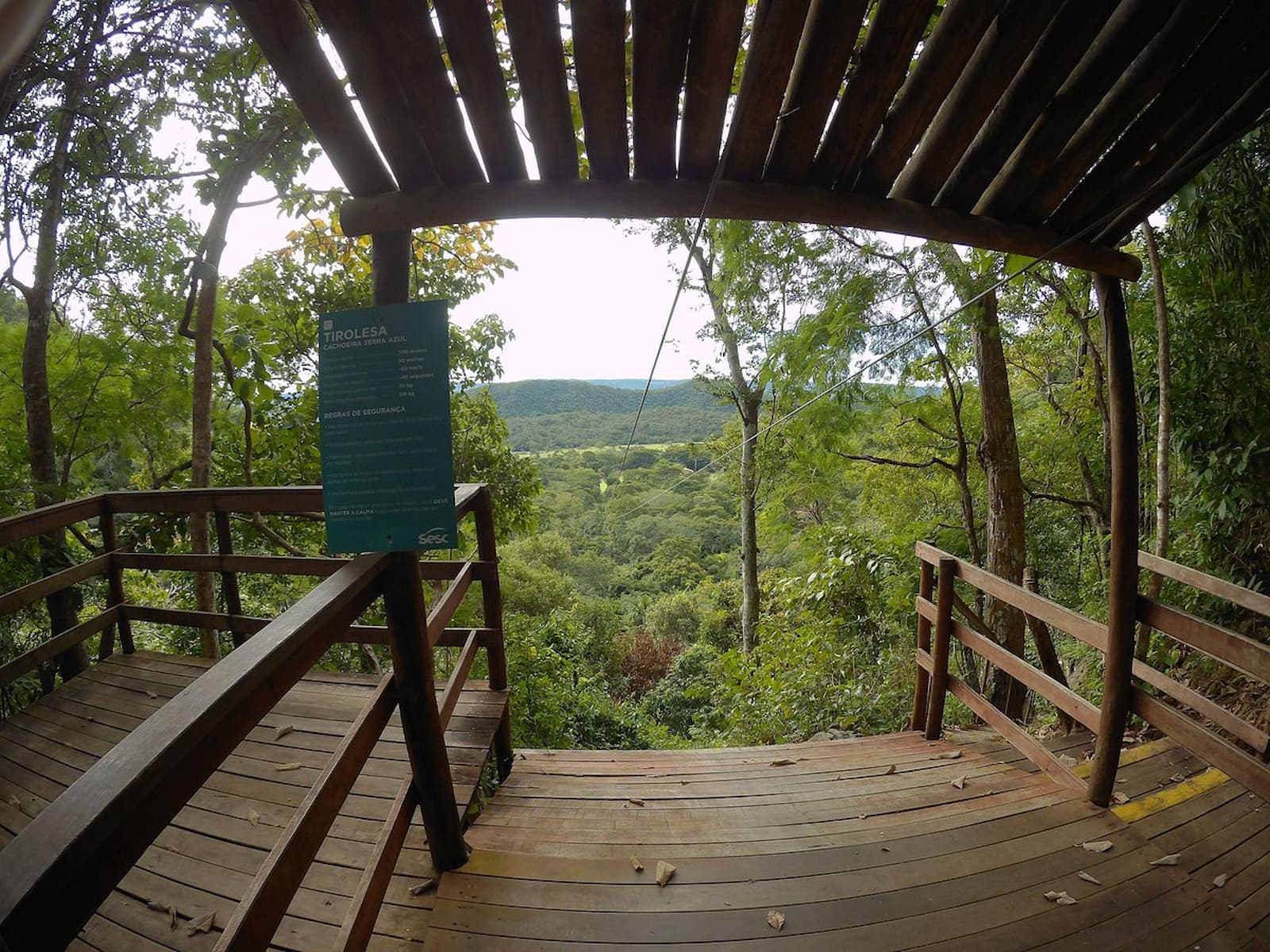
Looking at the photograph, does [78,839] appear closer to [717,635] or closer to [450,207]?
[450,207]

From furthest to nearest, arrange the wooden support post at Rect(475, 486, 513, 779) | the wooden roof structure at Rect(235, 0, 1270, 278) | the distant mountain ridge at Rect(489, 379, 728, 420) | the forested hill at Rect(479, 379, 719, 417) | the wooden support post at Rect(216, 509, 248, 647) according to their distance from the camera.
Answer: the forested hill at Rect(479, 379, 719, 417), the distant mountain ridge at Rect(489, 379, 728, 420), the wooden support post at Rect(216, 509, 248, 647), the wooden support post at Rect(475, 486, 513, 779), the wooden roof structure at Rect(235, 0, 1270, 278)

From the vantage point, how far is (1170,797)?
2.27 m

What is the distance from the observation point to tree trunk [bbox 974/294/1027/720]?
445 centimetres

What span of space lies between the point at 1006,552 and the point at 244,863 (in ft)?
16.5

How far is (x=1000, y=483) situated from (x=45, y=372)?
6837 millimetres

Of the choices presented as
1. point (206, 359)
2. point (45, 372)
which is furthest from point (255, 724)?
point (45, 372)

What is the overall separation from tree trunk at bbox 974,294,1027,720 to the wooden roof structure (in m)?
2.98

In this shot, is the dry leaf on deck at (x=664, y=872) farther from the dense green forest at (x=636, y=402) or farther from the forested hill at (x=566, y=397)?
the forested hill at (x=566, y=397)

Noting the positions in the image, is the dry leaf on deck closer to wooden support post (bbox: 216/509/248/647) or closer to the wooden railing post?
the wooden railing post

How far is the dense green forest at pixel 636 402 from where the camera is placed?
3.42 m

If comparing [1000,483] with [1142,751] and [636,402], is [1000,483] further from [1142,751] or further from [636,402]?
[636,402]

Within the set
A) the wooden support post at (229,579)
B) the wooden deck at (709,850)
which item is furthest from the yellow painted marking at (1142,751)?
the wooden support post at (229,579)

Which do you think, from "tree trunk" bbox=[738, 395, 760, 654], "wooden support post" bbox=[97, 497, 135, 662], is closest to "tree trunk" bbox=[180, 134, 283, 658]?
"wooden support post" bbox=[97, 497, 135, 662]

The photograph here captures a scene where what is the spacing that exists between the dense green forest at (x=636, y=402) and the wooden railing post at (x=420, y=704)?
4.01 ft
